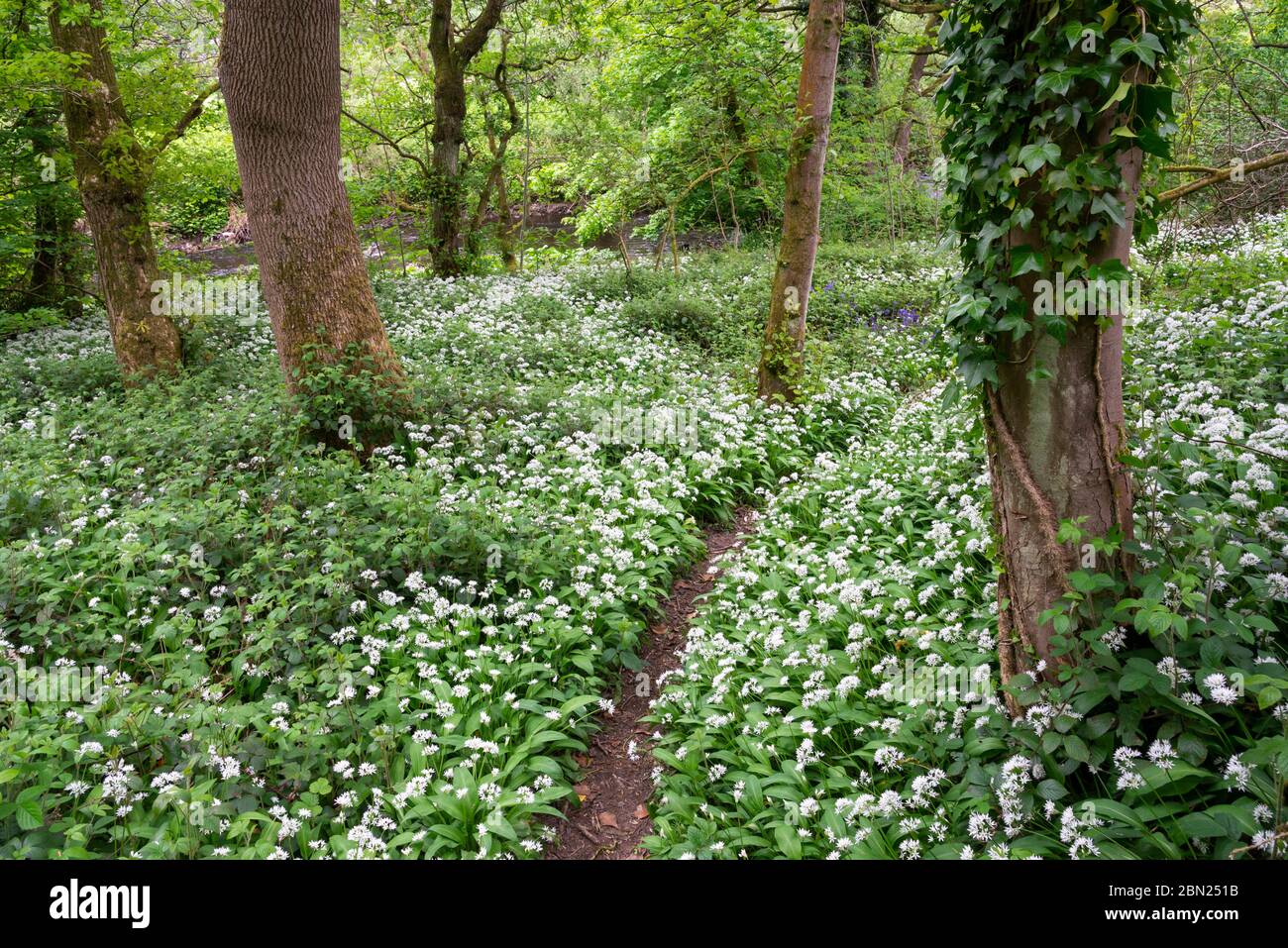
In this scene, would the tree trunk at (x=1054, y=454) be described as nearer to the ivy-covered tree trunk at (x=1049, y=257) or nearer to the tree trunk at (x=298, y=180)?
the ivy-covered tree trunk at (x=1049, y=257)

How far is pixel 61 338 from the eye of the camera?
11.2 m

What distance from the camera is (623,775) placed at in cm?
427

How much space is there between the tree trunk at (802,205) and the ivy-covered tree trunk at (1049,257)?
5730 millimetres

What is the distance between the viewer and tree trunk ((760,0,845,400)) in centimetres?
858

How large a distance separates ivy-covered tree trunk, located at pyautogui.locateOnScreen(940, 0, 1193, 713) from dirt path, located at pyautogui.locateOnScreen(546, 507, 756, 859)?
211 cm

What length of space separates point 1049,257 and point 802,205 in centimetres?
650

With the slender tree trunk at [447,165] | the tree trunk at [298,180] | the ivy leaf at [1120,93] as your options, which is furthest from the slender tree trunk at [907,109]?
the ivy leaf at [1120,93]

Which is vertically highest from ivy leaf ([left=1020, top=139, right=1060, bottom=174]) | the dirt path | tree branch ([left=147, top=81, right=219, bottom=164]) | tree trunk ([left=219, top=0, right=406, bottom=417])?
tree branch ([left=147, top=81, right=219, bottom=164])

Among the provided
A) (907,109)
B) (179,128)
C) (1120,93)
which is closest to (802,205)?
(1120,93)

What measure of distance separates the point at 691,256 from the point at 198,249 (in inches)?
616

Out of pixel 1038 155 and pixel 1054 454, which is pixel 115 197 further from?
pixel 1054 454

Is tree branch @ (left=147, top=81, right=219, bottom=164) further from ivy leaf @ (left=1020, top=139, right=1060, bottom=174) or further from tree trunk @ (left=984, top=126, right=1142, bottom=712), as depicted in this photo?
tree trunk @ (left=984, top=126, right=1142, bottom=712)

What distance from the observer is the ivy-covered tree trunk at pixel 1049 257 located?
286cm

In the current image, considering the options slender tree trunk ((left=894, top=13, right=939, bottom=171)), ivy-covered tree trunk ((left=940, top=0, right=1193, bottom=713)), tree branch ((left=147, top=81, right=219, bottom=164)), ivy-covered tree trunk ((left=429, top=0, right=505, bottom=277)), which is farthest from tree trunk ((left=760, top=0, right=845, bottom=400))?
tree branch ((left=147, top=81, right=219, bottom=164))
